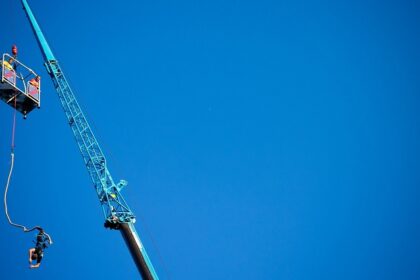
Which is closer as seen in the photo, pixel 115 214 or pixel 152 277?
pixel 152 277

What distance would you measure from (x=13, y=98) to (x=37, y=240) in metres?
6.87

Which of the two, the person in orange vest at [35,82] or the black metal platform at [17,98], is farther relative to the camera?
Result: the person in orange vest at [35,82]

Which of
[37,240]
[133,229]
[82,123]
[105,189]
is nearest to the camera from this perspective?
[37,240]

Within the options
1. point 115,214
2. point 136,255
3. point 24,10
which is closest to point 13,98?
point 136,255

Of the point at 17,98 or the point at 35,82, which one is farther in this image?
the point at 35,82

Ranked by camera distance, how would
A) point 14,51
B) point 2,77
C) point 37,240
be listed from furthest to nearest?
point 14,51 < point 37,240 < point 2,77

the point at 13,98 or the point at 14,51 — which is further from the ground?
the point at 14,51

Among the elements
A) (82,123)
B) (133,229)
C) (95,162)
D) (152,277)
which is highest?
(82,123)

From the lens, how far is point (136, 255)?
29578 millimetres

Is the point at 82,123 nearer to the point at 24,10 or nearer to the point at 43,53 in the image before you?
the point at 43,53

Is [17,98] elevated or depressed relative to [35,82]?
depressed

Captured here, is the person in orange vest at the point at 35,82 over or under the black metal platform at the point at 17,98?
over

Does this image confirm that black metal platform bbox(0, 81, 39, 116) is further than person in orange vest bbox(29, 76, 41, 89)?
No

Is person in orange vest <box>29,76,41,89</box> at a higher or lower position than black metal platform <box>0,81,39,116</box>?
higher
